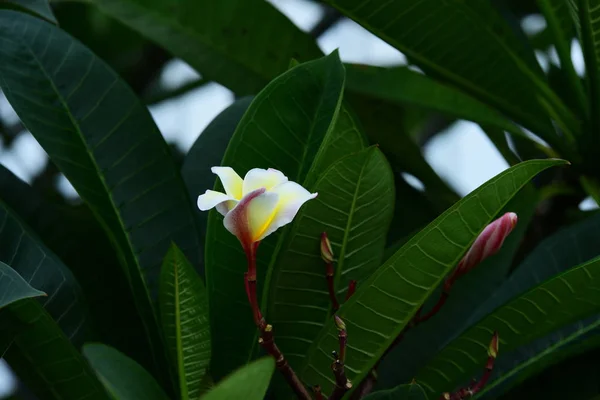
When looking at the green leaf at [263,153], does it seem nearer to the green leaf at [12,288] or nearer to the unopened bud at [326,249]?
the unopened bud at [326,249]

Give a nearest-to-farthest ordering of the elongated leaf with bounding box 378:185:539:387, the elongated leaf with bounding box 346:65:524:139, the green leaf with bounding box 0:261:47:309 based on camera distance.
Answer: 1. the green leaf with bounding box 0:261:47:309
2. the elongated leaf with bounding box 378:185:539:387
3. the elongated leaf with bounding box 346:65:524:139

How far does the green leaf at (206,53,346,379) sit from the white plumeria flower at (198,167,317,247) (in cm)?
14

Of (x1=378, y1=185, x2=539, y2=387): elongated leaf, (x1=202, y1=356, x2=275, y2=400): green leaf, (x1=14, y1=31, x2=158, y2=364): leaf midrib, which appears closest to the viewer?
(x1=202, y1=356, x2=275, y2=400): green leaf

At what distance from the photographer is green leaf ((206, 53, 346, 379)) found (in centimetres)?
77

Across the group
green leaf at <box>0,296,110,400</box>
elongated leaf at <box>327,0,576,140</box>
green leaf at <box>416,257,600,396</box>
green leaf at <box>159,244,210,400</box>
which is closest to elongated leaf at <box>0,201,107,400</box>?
green leaf at <box>0,296,110,400</box>

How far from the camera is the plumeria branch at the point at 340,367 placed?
66cm

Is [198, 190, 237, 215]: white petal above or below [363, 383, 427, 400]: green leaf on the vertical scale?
above

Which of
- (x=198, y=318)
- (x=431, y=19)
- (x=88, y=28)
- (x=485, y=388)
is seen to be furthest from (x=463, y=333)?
(x=88, y=28)

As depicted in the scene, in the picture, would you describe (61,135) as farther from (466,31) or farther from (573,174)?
(573,174)

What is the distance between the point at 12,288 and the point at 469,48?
648mm

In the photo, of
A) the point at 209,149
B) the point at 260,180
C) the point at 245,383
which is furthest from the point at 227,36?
the point at 245,383

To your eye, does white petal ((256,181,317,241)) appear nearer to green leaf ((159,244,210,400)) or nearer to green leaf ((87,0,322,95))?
green leaf ((159,244,210,400))

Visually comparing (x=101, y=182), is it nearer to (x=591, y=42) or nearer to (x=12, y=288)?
(x=12, y=288)

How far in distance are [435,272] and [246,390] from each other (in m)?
0.22
